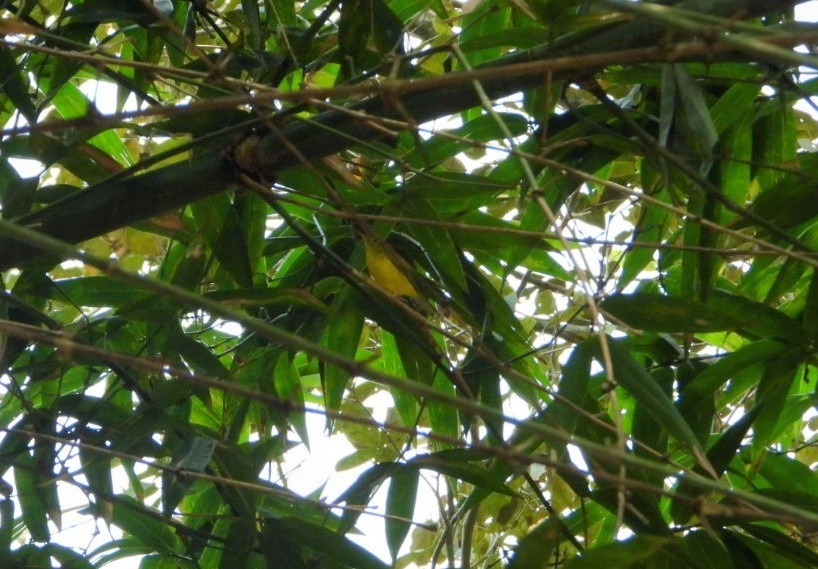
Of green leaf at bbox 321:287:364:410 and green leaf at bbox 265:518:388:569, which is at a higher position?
green leaf at bbox 321:287:364:410

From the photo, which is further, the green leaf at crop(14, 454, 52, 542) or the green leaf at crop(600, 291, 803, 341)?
the green leaf at crop(14, 454, 52, 542)

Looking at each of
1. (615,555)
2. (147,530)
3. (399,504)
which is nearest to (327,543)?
(399,504)

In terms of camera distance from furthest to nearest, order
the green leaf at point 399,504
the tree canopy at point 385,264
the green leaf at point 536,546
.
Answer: the green leaf at point 399,504, the tree canopy at point 385,264, the green leaf at point 536,546

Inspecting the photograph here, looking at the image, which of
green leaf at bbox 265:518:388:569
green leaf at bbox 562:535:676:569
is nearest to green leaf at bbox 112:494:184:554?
green leaf at bbox 265:518:388:569

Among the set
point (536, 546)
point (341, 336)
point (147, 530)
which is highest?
point (341, 336)

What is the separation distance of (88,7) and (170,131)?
0.11 meters

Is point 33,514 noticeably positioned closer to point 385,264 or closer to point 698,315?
point 385,264

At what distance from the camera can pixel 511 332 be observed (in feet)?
2.62

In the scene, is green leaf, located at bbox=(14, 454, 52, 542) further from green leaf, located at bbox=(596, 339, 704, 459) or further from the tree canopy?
green leaf, located at bbox=(596, 339, 704, 459)

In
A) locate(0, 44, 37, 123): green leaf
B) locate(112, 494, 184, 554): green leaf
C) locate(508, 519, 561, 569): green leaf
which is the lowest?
locate(508, 519, 561, 569): green leaf

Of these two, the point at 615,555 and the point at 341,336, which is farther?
the point at 341,336

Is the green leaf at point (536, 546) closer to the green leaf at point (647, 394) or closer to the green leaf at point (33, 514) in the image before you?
the green leaf at point (647, 394)

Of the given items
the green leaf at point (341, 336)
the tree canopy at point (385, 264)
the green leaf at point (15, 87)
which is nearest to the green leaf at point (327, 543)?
→ the tree canopy at point (385, 264)

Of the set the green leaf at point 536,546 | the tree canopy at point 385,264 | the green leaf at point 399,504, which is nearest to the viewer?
the green leaf at point 536,546
